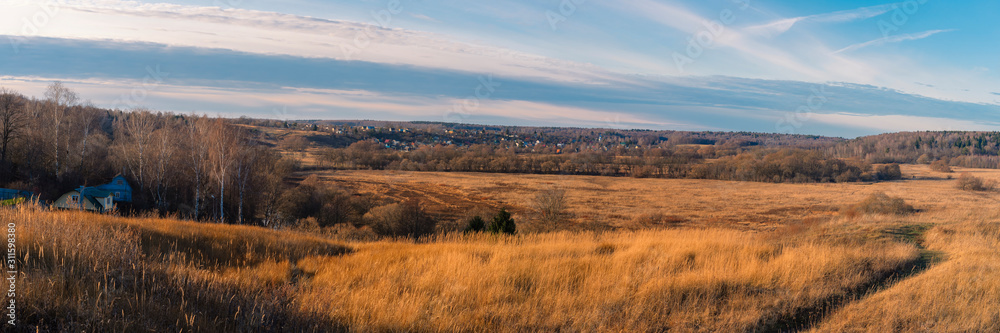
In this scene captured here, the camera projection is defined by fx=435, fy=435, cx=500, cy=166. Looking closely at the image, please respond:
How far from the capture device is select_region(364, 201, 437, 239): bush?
109 feet

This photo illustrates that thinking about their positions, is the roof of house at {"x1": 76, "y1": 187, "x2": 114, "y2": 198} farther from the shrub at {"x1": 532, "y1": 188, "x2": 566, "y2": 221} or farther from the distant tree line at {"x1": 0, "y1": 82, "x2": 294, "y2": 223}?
the shrub at {"x1": 532, "y1": 188, "x2": 566, "y2": 221}

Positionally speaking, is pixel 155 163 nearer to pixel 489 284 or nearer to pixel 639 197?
pixel 489 284

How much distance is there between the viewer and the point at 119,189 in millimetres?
33469

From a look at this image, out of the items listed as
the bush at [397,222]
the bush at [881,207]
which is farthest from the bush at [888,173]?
the bush at [397,222]

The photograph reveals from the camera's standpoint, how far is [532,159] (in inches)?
4353

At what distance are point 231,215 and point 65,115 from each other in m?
20.6

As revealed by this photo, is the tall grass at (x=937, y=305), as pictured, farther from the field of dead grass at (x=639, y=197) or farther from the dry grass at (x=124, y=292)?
the field of dead grass at (x=639, y=197)

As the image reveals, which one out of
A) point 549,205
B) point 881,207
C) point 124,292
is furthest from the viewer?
point 881,207

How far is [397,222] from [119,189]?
2143cm

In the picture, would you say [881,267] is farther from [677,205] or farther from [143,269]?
[677,205]

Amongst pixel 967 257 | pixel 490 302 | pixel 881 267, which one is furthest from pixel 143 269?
pixel 967 257

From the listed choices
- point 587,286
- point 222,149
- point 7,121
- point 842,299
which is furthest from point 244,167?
point 842,299

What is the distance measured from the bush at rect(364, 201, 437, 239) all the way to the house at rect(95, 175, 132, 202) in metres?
17.8

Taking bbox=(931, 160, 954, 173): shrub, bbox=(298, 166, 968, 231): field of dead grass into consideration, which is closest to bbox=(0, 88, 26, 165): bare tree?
bbox=(298, 166, 968, 231): field of dead grass
